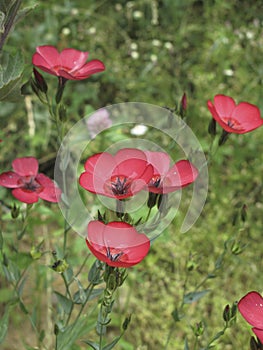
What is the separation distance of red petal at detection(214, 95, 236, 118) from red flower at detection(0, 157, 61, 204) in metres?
0.28

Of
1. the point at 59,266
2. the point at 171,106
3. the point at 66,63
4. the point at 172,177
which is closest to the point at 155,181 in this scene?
the point at 172,177

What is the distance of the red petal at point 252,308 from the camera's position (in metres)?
0.60

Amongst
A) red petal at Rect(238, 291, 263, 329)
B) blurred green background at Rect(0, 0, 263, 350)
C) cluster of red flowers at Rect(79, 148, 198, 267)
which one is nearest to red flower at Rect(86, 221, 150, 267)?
cluster of red flowers at Rect(79, 148, 198, 267)

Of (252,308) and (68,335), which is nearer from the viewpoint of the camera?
(252,308)

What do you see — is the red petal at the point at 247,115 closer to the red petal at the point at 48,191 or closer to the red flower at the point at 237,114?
the red flower at the point at 237,114

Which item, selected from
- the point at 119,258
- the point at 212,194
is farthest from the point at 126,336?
the point at 119,258

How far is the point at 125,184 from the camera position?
0.67 metres

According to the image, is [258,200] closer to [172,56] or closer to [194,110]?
[194,110]

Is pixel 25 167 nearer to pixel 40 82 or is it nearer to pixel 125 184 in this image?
pixel 40 82

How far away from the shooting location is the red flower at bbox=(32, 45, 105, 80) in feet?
2.64

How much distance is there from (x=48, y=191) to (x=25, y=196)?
4 centimetres

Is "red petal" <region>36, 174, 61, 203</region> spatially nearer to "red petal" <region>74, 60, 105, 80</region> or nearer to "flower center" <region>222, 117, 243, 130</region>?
"red petal" <region>74, 60, 105, 80</region>

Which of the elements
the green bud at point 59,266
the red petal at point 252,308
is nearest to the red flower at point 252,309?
the red petal at point 252,308

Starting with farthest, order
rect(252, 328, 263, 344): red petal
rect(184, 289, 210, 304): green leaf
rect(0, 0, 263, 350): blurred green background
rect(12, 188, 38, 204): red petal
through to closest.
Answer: rect(0, 0, 263, 350): blurred green background
rect(184, 289, 210, 304): green leaf
rect(12, 188, 38, 204): red petal
rect(252, 328, 263, 344): red petal
